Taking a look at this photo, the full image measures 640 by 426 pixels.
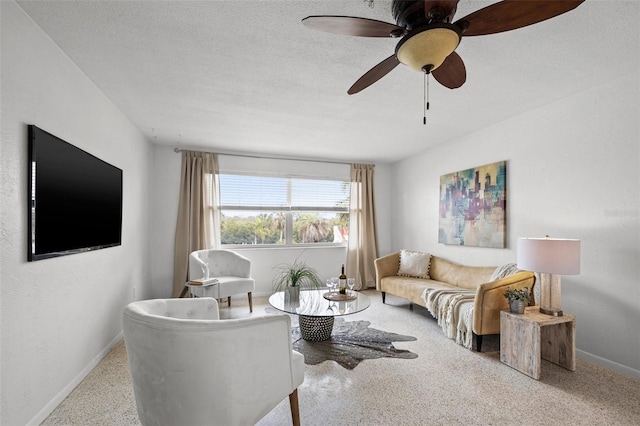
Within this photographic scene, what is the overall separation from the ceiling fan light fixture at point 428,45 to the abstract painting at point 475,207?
8.76 feet

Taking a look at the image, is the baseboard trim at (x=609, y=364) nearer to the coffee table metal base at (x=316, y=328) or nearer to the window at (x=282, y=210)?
the coffee table metal base at (x=316, y=328)

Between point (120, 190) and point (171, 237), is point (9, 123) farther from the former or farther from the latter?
point (171, 237)

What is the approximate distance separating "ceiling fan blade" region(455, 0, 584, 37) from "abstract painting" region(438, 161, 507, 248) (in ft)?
8.44

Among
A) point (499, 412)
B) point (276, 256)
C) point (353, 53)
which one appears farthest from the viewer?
point (276, 256)

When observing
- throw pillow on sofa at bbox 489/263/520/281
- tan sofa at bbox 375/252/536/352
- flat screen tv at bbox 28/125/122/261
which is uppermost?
flat screen tv at bbox 28/125/122/261

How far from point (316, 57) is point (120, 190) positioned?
235cm

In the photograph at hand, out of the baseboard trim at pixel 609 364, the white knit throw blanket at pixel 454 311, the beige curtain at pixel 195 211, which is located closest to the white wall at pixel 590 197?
the baseboard trim at pixel 609 364

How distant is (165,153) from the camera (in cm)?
481

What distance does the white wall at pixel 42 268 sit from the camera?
1.68 metres

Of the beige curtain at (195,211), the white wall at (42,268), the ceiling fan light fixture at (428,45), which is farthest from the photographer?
the beige curtain at (195,211)

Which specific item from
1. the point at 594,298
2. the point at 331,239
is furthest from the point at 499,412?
the point at 331,239

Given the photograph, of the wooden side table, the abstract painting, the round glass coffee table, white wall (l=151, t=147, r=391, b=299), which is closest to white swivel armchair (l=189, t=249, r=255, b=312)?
white wall (l=151, t=147, r=391, b=299)

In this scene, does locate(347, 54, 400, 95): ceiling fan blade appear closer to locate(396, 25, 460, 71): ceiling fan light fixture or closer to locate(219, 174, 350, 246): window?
locate(396, 25, 460, 71): ceiling fan light fixture

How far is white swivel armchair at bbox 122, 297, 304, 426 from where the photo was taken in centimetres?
142
